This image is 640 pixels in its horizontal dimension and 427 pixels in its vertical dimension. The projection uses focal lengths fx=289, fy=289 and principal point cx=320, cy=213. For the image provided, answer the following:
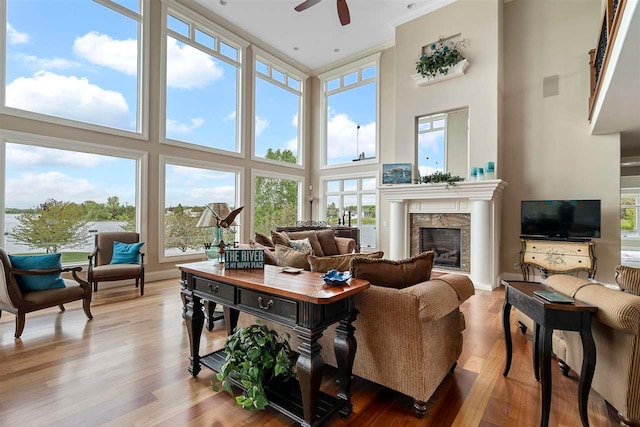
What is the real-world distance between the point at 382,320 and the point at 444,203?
15.0ft

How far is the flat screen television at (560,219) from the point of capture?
4.61 metres

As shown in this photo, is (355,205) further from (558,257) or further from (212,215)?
(212,215)

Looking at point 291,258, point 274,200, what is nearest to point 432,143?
point 274,200

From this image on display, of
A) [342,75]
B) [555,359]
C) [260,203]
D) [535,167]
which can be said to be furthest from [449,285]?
[342,75]

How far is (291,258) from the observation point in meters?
2.52

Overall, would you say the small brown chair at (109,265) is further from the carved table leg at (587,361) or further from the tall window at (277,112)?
the carved table leg at (587,361)

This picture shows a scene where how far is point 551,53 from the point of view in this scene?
17.4 feet

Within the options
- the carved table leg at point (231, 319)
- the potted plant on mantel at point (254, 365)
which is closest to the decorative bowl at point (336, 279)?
the potted plant on mantel at point (254, 365)

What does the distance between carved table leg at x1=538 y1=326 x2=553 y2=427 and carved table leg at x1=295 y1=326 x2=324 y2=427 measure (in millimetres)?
1276

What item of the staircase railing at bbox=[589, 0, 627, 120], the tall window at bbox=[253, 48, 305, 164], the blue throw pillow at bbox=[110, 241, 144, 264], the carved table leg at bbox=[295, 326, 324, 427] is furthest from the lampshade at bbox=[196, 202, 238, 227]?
the tall window at bbox=[253, 48, 305, 164]

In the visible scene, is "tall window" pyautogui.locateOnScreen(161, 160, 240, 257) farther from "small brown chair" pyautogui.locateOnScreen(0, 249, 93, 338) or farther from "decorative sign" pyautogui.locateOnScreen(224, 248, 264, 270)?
"decorative sign" pyautogui.locateOnScreen(224, 248, 264, 270)

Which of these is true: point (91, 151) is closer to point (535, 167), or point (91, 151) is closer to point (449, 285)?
point (449, 285)

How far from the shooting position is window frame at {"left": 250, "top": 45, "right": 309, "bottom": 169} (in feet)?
24.1

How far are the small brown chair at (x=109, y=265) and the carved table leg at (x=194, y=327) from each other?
2.70m
